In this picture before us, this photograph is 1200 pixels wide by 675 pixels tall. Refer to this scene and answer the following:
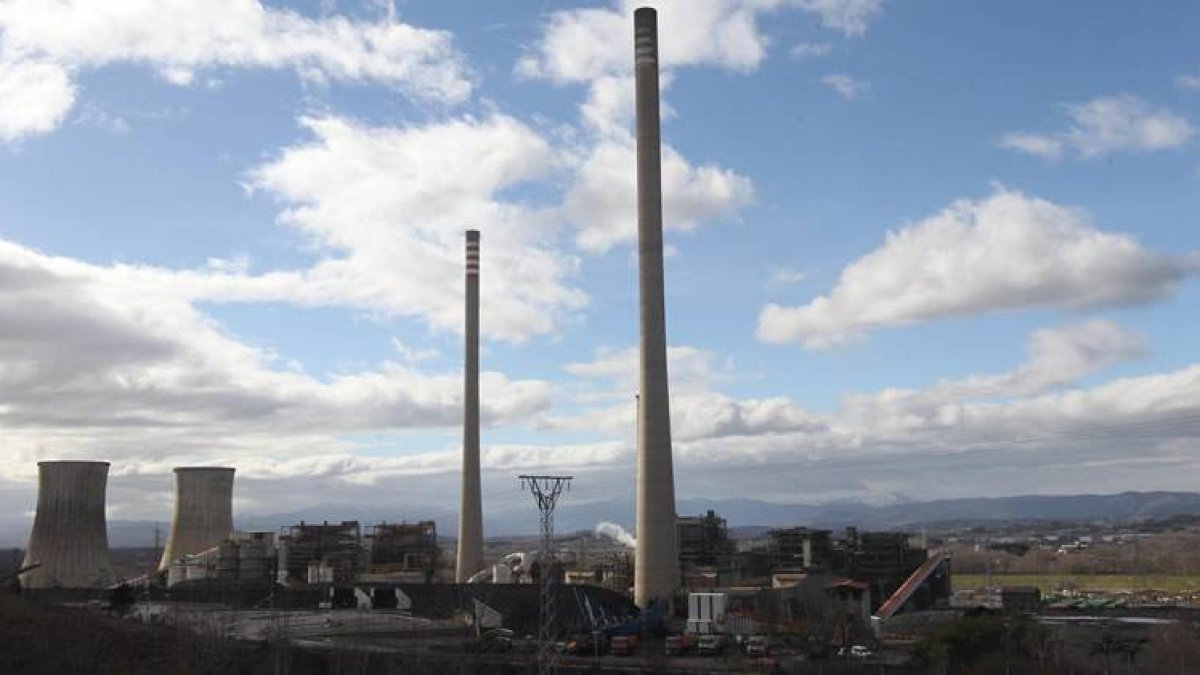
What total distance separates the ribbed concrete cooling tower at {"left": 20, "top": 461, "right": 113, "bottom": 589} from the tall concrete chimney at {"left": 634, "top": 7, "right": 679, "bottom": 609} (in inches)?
1177

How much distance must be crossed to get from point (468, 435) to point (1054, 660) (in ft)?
155

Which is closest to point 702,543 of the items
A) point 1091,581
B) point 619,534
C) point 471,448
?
point 471,448

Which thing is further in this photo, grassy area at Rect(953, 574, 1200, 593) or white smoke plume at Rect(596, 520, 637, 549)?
white smoke plume at Rect(596, 520, 637, 549)

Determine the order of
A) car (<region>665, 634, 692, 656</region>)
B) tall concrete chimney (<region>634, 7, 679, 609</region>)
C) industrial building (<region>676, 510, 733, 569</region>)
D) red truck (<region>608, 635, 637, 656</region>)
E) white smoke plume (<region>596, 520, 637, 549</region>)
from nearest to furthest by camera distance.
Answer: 1. red truck (<region>608, 635, 637, 656</region>)
2. car (<region>665, 634, 692, 656</region>)
3. tall concrete chimney (<region>634, 7, 679, 609</region>)
4. industrial building (<region>676, 510, 733, 569</region>)
5. white smoke plume (<region>596, 520, 637, 549</region>)

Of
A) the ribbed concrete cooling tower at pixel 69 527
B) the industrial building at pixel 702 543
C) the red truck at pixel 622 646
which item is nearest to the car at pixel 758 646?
the red truck at pixel 622 646

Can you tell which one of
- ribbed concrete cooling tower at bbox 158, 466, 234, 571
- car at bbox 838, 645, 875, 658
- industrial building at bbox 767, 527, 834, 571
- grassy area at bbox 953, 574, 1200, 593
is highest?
ribbed concrete cooling tower at bbox 158, 466, 234, 571

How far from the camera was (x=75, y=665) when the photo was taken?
30.8m

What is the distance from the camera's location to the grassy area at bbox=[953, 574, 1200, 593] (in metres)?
91.8

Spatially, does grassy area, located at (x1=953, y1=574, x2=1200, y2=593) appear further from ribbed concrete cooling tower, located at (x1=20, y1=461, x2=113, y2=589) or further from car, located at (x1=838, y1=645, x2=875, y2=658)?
ribbed concrete cooling tower, located at (x1=20, y1=461, x2=113, y2=589)

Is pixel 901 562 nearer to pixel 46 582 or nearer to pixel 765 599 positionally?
pixel 765 599

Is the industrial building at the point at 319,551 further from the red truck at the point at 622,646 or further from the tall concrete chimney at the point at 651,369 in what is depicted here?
the red truck at the point at 622,646

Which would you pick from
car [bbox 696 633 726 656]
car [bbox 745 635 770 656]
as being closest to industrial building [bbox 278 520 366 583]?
car [bbox 696 633 726 656]

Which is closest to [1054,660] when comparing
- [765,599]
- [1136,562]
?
[765,599]

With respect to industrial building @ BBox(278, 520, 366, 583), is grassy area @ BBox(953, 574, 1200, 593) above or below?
below
